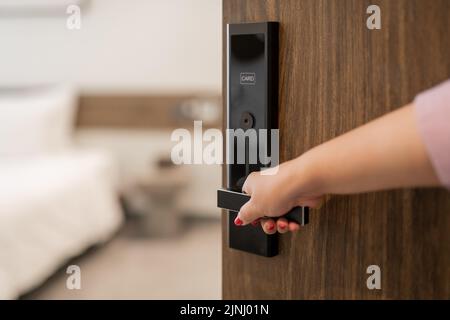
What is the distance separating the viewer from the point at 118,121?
3.10 m

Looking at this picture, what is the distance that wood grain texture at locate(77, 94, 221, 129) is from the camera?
2959 mm

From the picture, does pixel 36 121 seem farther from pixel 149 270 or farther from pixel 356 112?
pixel 356 112

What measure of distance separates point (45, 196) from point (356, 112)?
6.36 ft

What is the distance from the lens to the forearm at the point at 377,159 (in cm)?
41

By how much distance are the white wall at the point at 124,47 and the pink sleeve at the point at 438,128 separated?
259 cm

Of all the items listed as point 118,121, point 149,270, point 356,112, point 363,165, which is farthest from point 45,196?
point 363,165

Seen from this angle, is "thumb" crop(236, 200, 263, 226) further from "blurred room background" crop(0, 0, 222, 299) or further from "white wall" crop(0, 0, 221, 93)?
"white wall" crop(0, 0, 221, 93)

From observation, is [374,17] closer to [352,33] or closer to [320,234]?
[352,33]

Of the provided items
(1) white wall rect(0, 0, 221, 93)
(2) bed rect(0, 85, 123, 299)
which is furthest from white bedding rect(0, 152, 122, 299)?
(1) white wall rect(0, 0, 221, 93)

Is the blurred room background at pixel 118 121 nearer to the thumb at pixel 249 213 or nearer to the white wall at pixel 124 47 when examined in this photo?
the white wall at pixel 124 47

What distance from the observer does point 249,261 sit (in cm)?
70

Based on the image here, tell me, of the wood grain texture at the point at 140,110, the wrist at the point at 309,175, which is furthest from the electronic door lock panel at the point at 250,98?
the wood grain texture at the point at 140,110
